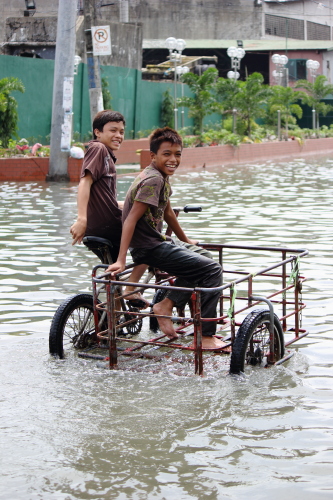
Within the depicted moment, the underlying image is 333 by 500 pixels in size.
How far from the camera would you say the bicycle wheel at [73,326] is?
19.2ft

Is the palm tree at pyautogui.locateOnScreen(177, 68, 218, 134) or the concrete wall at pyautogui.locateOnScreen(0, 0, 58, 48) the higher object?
the concrete wall at pyautogui.locateOnScreen(0, 0, 58, 48)

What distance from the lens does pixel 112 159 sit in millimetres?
6344

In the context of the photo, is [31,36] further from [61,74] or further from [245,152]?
[61,74]

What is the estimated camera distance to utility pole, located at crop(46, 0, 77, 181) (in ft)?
61.7

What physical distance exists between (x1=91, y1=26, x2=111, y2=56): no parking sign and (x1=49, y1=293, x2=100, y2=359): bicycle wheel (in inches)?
606

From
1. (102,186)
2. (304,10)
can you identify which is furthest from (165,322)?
(304,10)

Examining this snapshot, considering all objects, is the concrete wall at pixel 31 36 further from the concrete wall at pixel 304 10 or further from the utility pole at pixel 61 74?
the concrete wall at pixel 304 10

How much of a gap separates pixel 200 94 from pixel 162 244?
26953 mm

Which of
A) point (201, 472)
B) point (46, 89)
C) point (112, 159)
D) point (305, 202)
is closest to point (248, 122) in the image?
point (46, 89)

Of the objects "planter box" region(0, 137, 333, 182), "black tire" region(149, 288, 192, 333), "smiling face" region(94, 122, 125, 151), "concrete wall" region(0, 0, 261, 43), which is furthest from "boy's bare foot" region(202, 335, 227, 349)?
"concrete wall" region(0, 0, 261, 43)

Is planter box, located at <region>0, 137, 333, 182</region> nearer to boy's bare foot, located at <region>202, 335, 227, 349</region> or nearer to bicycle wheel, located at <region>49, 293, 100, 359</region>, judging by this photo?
bicycle wheel, located at <region>49, 293, 100, 359</region>

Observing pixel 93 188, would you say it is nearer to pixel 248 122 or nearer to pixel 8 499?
pixel 8 499

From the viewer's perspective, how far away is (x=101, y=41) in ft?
68.5

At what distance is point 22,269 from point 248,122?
25.0 m
